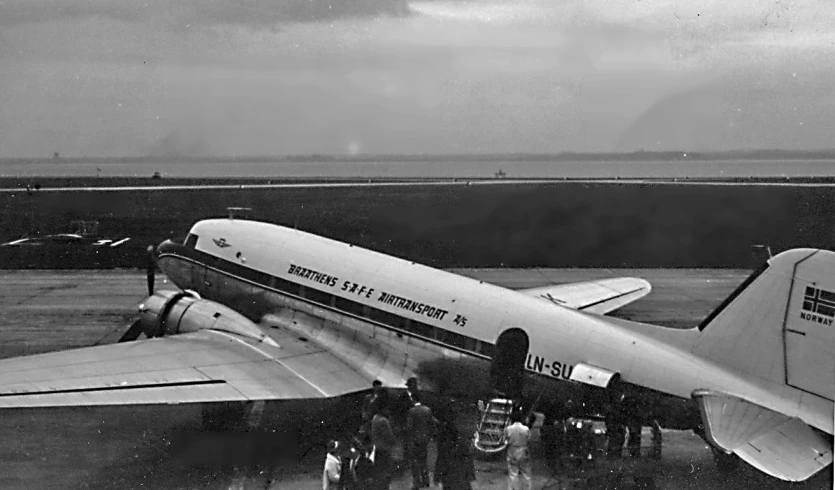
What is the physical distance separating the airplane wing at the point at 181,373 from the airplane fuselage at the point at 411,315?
1.11 metres

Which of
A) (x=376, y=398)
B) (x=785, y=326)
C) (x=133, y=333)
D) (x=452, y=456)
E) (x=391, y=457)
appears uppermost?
(x=785, y=326)

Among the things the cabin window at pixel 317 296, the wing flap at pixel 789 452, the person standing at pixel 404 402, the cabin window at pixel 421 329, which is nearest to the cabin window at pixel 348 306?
the cabin window at pixel 317 296

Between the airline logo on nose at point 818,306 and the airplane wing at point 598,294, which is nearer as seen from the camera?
the airline logo on nose at point 818,306

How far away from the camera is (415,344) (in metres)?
15.5

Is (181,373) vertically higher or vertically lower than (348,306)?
lower

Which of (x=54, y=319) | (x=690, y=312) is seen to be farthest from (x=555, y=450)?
(x=54, y=319)

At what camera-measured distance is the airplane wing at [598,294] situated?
72.2ft

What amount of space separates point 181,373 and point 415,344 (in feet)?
16.3

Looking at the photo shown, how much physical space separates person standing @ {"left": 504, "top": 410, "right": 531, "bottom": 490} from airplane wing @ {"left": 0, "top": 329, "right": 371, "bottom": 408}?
4763 millimetres

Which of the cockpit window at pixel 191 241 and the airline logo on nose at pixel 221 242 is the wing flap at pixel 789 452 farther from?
the cockpit window at pixel 191 241

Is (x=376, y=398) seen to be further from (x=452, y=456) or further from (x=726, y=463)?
(x=726, y=463)

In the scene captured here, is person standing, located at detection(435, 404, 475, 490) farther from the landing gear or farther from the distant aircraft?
the landing gear

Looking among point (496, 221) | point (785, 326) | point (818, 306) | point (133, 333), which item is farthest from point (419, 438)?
point (496, 221)

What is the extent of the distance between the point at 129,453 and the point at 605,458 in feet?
30.7
